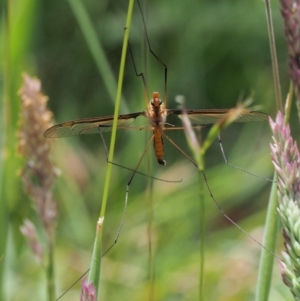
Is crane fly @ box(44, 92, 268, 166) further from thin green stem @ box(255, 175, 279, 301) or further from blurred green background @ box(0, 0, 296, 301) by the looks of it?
thin green stem @ box(255, 175, 279, 301)

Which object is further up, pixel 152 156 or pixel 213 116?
pixel 152 156

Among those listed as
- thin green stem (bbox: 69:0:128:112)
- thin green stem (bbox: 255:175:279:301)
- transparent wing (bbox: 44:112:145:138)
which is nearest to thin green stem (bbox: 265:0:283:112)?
thin green stem (bbox: 255:175:279:301)

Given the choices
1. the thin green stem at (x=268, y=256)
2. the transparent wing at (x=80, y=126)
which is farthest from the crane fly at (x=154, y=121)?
the thin green stem at (x=268, y=256)

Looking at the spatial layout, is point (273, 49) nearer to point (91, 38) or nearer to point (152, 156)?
point (91, 38)

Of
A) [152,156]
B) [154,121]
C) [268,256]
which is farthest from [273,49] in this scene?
[152,156]

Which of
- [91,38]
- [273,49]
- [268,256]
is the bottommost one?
[268,256]

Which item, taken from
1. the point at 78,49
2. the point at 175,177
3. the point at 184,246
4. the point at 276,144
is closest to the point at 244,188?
the point at 175,177

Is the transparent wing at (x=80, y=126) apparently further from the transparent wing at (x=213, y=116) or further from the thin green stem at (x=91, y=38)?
the thin green stem at (x=91, y=38)

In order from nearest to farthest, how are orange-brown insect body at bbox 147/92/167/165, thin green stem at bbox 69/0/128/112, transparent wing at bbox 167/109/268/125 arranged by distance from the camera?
transparent wing at bbox 167/109/268/125 < orange-brown insect body at bbox 147/92/167/165 < thin green stem at bbox 69/0/128/112
